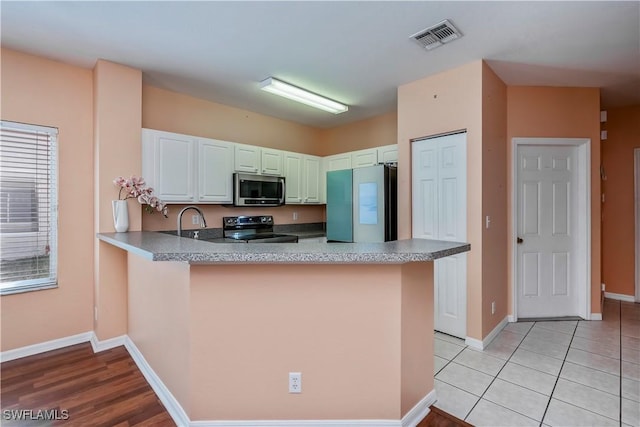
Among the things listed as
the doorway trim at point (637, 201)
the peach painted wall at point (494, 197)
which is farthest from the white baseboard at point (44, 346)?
the doorway trim at point (637, 201)

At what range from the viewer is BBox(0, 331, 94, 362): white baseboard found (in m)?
2.65

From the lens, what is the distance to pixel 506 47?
8.60 ft

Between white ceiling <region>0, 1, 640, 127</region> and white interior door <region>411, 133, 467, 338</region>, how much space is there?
810 mm

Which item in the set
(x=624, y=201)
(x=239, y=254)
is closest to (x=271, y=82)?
(x=239, y=254)

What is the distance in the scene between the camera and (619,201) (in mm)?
4230

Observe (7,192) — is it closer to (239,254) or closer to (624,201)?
(239,254)

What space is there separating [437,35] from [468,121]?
2.93ft

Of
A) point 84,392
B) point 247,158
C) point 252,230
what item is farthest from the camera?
point 252,230

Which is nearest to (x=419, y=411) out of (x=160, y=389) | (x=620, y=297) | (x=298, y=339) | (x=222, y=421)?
(x=298, y=339)

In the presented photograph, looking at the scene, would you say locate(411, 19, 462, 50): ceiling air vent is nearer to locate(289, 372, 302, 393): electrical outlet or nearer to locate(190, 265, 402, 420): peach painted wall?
locate(190, 265, 402, 420): peach painted wall

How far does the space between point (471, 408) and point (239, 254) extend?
5.98ft

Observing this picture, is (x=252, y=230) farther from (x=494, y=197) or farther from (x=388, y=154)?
(x=494, y=197)

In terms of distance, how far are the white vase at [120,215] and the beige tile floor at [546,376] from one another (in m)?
3.03

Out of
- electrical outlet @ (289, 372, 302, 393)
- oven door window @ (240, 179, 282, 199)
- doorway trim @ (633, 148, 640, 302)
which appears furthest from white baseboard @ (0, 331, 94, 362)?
doorway trim @ (633, 148, 640, 302)
